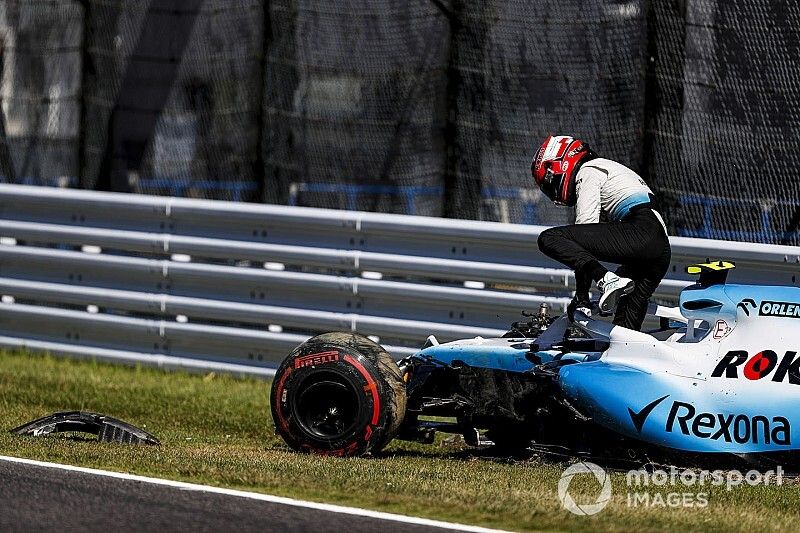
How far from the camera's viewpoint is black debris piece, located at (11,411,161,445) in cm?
852

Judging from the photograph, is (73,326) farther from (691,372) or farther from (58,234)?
(691,372)

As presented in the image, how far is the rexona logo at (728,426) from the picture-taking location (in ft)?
24.0

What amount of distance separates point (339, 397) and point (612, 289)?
68.3 inches

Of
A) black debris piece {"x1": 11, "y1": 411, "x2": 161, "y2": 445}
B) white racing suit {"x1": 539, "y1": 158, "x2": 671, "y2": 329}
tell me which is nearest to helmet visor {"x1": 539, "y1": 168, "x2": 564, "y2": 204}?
white racing suit {"x1": 539, "y1": 158, "x2": 671, "y2": 329}

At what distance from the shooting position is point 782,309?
7.59 meters

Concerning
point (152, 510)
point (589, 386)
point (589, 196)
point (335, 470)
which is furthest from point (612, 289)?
point (152, 510)

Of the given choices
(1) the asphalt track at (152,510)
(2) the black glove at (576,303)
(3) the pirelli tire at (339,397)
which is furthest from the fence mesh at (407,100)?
(1) the asphalt track at (152,510)

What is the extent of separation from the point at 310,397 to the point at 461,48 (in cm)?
406

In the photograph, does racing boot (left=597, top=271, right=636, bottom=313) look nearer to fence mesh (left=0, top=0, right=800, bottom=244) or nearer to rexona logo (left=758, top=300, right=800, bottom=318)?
rexona logo (left=758, top=300, right=800, bottom=318)

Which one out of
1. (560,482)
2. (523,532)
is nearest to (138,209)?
(560,482)

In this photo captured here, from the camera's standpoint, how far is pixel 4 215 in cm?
1295

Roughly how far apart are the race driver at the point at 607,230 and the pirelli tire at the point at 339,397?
1161 mm

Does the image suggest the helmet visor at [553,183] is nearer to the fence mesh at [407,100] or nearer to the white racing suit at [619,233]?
the white racing suit at [619,233]

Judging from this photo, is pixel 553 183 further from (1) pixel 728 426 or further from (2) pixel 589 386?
(1) pixel 728 426
